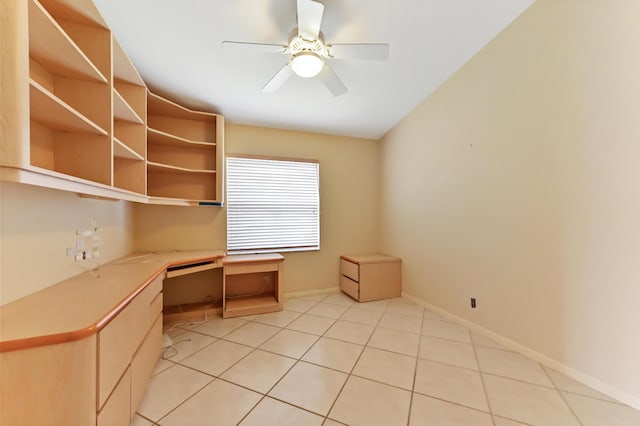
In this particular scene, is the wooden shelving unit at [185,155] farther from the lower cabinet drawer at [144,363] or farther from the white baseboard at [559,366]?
the white baseboard at [559,366]

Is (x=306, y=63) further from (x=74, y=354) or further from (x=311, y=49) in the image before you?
(x=74, y=354)

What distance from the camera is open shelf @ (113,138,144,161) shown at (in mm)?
1716

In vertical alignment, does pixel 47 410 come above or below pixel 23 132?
below

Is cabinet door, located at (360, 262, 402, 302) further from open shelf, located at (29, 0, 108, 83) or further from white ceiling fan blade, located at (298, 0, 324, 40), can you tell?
open shelf, located at (29, 0, 108, 83)

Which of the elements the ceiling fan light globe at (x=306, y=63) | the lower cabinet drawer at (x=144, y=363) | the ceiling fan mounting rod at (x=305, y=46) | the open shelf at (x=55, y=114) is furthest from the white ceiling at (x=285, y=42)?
the lower cabinet drawer at (x=144, y=363)

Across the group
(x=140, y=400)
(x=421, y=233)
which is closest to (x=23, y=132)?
(x=140, y=400)

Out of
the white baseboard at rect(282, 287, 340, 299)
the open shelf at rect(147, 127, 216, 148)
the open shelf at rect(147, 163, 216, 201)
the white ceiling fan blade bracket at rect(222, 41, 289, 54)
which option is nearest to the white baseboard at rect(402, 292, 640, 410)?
the white baseboard at rect(282, 287, 340, 299)

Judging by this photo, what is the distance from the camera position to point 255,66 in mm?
2324

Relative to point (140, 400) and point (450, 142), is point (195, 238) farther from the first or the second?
point (450, 142)

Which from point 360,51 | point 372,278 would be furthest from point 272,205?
point 360,51

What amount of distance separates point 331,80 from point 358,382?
243 cm

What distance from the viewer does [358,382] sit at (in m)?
1.69

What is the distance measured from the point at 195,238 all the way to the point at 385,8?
3.11 m

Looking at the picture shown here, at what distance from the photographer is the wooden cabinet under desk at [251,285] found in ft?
9.23
